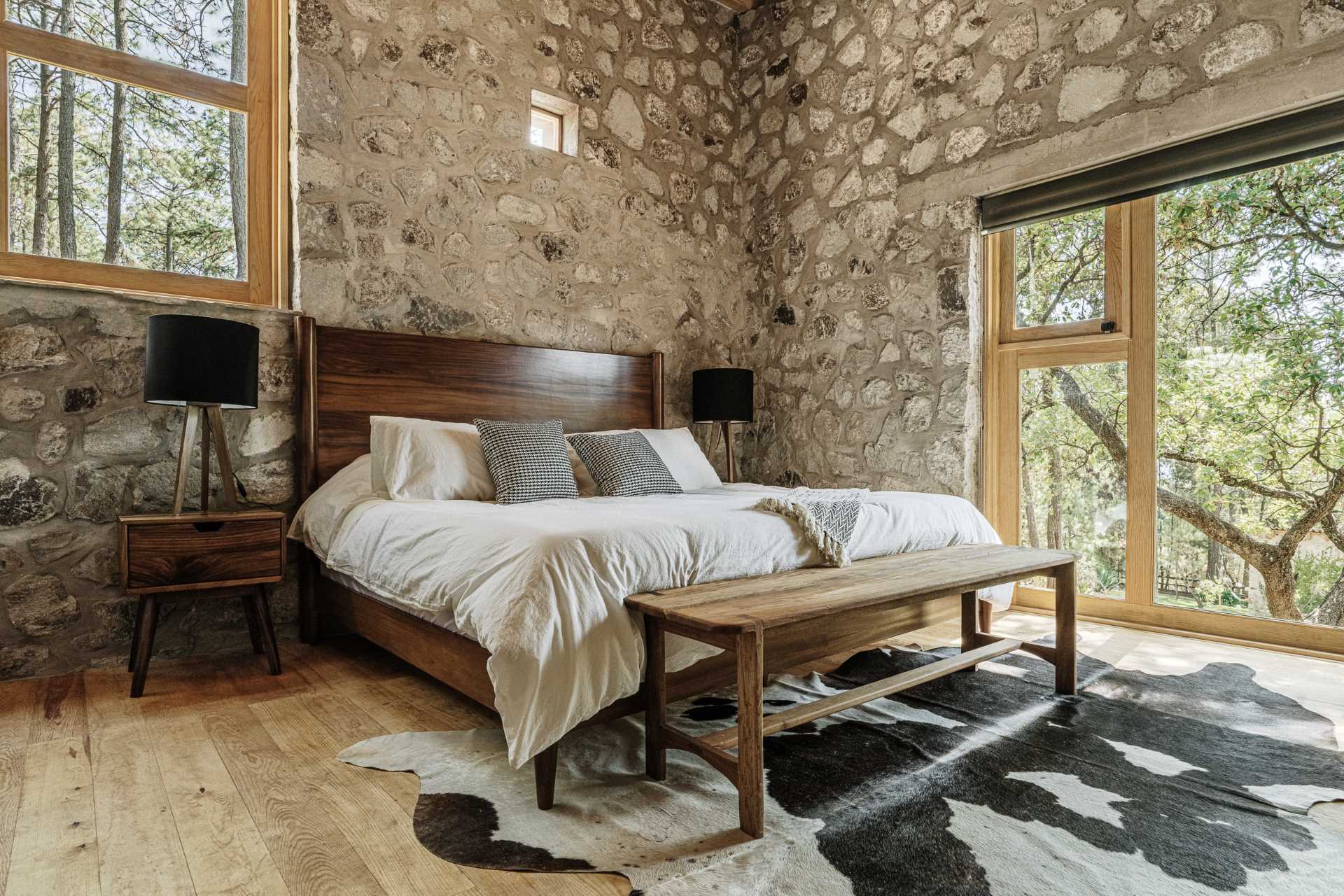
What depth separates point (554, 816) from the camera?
5.39 feet

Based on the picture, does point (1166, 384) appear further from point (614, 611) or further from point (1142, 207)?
point (614, 611)

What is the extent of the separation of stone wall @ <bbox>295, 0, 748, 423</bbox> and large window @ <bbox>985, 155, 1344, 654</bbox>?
1.80m

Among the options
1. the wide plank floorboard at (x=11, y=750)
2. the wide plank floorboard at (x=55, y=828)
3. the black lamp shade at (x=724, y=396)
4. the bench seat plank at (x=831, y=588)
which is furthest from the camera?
the black lamp shade at (x=724, y=396)

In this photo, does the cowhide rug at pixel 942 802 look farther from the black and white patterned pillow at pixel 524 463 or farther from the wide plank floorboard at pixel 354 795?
the black and white patterned pillow at pixel 524 463

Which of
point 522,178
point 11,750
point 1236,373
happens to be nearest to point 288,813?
point 11,750

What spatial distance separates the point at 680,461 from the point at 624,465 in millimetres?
470

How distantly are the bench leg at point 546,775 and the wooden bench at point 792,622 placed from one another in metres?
0.27

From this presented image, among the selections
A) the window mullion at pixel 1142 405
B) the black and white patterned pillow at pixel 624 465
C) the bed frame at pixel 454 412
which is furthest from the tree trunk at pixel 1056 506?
the black and white patterned pillow at pixel 624 465

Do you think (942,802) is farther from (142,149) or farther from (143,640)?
(142,149)

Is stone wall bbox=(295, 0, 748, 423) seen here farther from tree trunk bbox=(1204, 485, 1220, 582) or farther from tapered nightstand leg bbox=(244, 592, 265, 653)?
tree trunk bbox=(1204, 485, 1220, 582)

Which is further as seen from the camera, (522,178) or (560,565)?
(522,178)

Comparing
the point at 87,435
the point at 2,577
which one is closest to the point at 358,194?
the point at 87,435

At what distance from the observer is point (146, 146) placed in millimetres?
3043

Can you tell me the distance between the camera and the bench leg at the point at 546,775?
166cm
